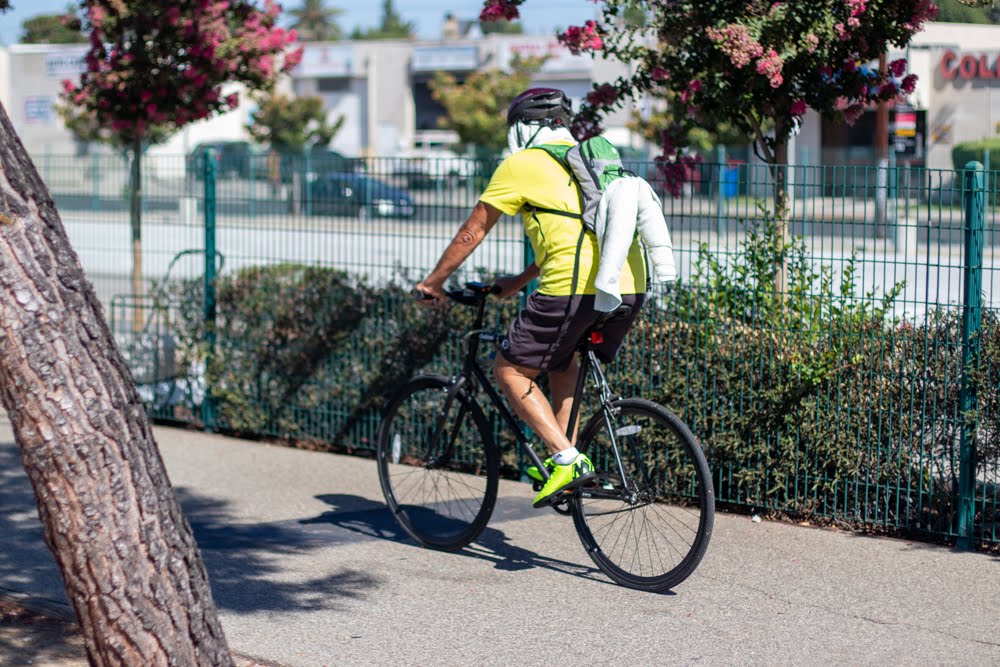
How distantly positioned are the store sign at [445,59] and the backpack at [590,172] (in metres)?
52.3

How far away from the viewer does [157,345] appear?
8781 mm

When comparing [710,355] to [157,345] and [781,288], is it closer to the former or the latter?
[781,288]

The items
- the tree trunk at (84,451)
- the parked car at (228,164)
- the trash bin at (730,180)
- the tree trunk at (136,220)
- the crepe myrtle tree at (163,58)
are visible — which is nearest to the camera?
the tree trunk at (84,451)

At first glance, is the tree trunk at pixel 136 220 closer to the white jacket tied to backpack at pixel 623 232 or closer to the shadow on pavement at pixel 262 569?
the shadow on pavement at pixel 262 569

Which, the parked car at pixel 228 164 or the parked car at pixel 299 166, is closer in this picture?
the parked car at pixel 299 166

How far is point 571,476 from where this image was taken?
5.29m

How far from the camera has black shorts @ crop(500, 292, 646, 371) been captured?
17.3ft

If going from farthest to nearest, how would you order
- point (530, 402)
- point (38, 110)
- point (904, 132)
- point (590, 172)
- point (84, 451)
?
point (38, 110), point (904, 132), point (530, 402), point (590, 172), point (84, 451)

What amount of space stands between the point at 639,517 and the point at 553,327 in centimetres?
92

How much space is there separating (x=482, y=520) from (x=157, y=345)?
3848mm

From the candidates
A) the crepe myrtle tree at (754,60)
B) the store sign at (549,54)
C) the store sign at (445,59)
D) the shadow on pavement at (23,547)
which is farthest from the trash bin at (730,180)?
the store sign at (445,59)

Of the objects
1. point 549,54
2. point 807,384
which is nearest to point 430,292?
point 807,384

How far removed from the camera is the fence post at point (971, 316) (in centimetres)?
570

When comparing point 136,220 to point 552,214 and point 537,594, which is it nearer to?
point 552,214
